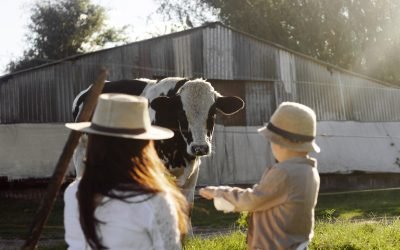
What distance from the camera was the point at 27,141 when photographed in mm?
16516

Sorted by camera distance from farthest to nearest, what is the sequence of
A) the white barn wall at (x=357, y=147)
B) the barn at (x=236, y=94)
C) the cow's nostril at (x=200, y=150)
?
1. the white barn wall at (x=357, y=147)
2. the barn at (x=236, y=94)
3. the cow's nostril at (x=200, y=150)

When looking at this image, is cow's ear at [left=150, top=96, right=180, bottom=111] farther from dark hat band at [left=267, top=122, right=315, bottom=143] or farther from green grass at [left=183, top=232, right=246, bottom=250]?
dark hat band at [left=267, top=122, right=315, bottom=143]

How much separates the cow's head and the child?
12.8 feet

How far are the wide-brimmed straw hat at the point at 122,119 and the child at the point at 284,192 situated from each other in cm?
127

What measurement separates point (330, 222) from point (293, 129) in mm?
5513

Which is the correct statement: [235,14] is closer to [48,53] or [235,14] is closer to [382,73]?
[382,73]

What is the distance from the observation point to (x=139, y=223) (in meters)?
2.79

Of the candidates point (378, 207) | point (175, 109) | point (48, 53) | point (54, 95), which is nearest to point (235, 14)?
point (48, 53)

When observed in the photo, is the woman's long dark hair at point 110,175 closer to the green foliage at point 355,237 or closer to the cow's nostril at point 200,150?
the green foliage at point 355,237

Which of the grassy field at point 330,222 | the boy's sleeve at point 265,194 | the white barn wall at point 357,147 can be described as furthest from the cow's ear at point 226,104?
the white barn wall at point 357,147

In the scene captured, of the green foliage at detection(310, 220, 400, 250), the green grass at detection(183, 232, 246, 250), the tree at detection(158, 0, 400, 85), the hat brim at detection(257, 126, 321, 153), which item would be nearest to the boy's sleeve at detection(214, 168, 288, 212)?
the hat brim at detection(257, 126, 321, 153)

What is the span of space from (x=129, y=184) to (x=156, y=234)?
246 mm

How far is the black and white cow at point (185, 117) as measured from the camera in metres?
8.30

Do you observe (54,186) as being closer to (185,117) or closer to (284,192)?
(284,192)
